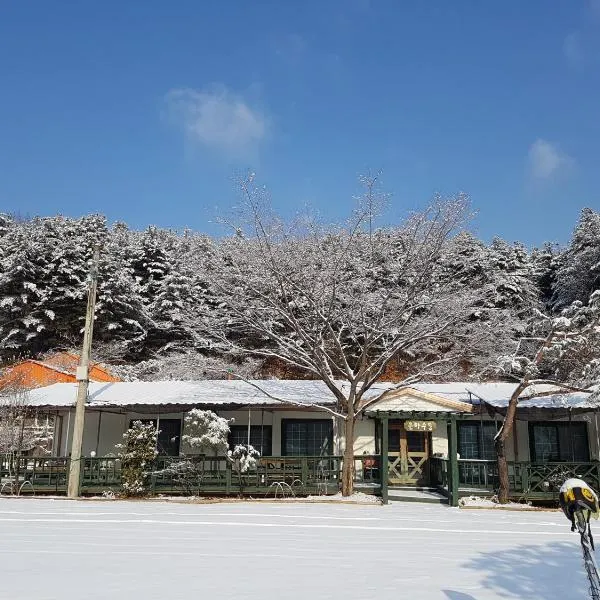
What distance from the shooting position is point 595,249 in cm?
3309

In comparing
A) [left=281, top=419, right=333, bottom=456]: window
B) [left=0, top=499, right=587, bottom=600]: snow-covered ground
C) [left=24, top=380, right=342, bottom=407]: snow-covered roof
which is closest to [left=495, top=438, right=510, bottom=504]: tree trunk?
[left=0, top=499, right=587, bottom=600]: snow-covered ground

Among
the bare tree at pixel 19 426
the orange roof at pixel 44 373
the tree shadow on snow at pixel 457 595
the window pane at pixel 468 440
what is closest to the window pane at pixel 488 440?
the window pane at pixel 468 440

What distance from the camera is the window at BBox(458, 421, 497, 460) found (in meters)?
19.5

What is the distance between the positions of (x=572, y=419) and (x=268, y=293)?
10.3 metres

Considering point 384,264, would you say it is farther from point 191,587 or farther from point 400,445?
point 191,587

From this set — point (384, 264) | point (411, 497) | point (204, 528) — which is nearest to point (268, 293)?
point (384, 264)

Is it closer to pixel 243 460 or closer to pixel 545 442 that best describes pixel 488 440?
pixel 545 442

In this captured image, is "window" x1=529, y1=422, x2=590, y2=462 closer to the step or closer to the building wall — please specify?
the building wall

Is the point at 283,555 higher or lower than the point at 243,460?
lower

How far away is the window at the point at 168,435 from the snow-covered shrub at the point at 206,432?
3.52 meters

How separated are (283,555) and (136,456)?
28.8 ft

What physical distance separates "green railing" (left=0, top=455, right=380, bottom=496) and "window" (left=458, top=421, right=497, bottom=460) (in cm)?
396

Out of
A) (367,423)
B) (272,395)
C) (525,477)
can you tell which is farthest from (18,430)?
(525,477)

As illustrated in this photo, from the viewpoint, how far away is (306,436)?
19500 mm
